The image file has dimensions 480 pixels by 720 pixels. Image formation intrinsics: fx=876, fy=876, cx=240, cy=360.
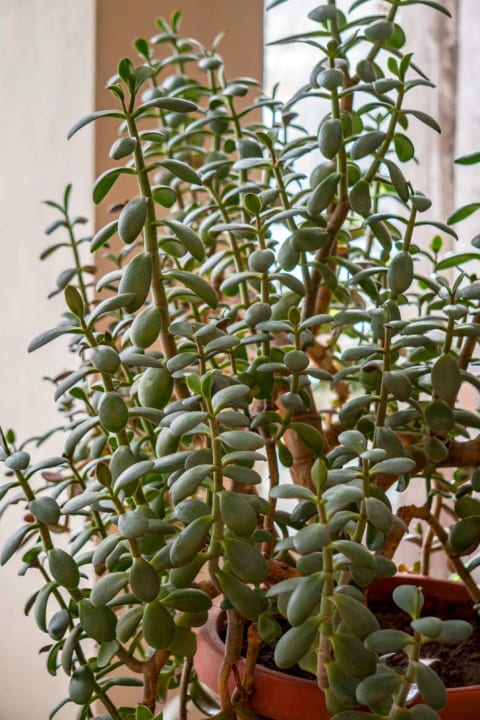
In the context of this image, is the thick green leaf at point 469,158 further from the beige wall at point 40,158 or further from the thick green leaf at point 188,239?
the beige wall at point 40,158

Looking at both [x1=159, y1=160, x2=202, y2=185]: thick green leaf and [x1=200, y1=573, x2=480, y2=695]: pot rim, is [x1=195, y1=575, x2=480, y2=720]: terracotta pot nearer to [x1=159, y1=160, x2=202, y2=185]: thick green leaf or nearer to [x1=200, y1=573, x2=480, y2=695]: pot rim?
[x1=200, y1=573, x2=480, y2=695]: pot rim

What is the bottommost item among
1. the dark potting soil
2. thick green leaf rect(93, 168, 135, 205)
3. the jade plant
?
the dark potting soil

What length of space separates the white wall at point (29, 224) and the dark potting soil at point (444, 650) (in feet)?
2.28

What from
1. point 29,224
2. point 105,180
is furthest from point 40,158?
point 105,180

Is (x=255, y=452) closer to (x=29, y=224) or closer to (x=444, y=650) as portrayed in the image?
(x=444, y=650)

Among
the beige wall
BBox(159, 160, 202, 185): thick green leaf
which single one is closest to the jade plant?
BBox(159, 160, 202, 185): thick green leaf

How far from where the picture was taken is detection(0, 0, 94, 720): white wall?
57.0 inches

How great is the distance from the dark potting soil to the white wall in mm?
695

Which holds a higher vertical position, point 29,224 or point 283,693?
point 29,224

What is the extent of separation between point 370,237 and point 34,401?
70 cm

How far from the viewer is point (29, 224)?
5.03ft

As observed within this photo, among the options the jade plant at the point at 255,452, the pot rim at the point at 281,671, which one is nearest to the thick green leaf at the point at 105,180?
the jade plant at the point at 255,452

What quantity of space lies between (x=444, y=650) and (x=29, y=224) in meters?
1.00

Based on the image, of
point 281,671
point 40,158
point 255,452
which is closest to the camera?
point 255,452
